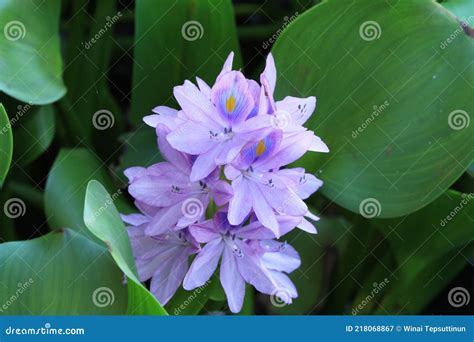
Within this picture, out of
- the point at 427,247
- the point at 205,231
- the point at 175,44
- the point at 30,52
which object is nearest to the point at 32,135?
the point at 30,52

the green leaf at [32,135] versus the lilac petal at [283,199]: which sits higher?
the lilac petal at [283,199]

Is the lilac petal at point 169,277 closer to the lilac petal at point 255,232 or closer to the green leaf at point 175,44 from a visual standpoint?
the lilac petal at point 255,232

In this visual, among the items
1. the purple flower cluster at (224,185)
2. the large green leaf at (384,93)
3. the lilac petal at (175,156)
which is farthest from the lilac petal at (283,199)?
the large green leaf at (384,93)

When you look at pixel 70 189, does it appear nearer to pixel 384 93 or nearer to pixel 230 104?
pixel 230 104

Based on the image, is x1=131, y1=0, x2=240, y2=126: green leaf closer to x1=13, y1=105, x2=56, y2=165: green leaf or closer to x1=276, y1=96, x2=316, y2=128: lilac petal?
x1=13, y1=105, x2=56, y2=165: green leaf

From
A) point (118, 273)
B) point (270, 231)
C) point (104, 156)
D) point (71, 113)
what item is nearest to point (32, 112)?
point (71, 113)

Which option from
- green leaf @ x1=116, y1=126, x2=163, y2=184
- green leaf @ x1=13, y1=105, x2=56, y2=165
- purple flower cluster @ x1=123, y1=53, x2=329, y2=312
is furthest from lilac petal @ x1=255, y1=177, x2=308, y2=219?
green leaf @ x1=13, y1=105, x2=56, y2=165
